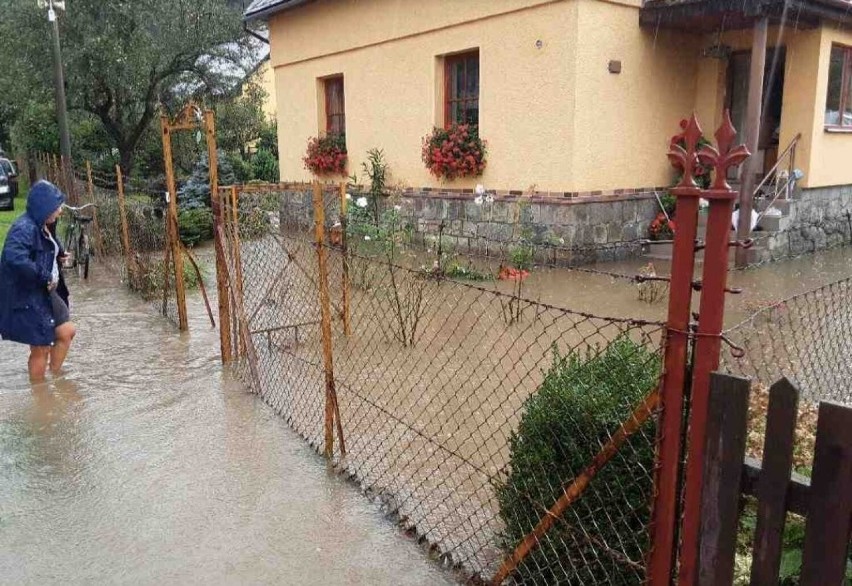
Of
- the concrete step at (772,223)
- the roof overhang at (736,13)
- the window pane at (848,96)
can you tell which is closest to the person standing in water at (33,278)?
the roof overhang at (736,13)

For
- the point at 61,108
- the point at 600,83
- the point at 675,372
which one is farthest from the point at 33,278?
the point at 61,108

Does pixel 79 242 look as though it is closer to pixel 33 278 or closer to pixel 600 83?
pixel 33 278

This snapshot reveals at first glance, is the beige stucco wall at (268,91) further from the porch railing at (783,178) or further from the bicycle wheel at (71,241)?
the porch railing at (783,178)

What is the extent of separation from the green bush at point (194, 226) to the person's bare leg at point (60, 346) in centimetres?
715

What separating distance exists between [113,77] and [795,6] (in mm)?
15643

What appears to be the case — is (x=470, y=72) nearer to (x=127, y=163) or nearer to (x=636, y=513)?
(x=636, y=513)

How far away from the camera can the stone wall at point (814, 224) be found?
415 inches

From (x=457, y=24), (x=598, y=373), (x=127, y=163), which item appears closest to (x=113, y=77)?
(x=127, y=163)

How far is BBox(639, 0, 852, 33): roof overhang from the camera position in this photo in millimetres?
8977

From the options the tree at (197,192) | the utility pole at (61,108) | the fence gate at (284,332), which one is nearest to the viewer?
the fence gate at (284,332)

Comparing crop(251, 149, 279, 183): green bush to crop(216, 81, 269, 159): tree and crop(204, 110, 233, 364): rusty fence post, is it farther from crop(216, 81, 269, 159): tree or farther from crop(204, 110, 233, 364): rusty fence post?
crop(204, 110, 233, 364): rusty fence post

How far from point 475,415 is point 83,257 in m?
7.35

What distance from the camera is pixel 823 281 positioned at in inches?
352

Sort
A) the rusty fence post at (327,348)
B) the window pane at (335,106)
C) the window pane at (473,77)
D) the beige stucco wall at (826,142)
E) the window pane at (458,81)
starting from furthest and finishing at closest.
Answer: the window pane at (335,106), the window pane at (458,81), the window pane at (473,77), the beige stucco wall at (826,142), the rusty fence post at (327,348)
